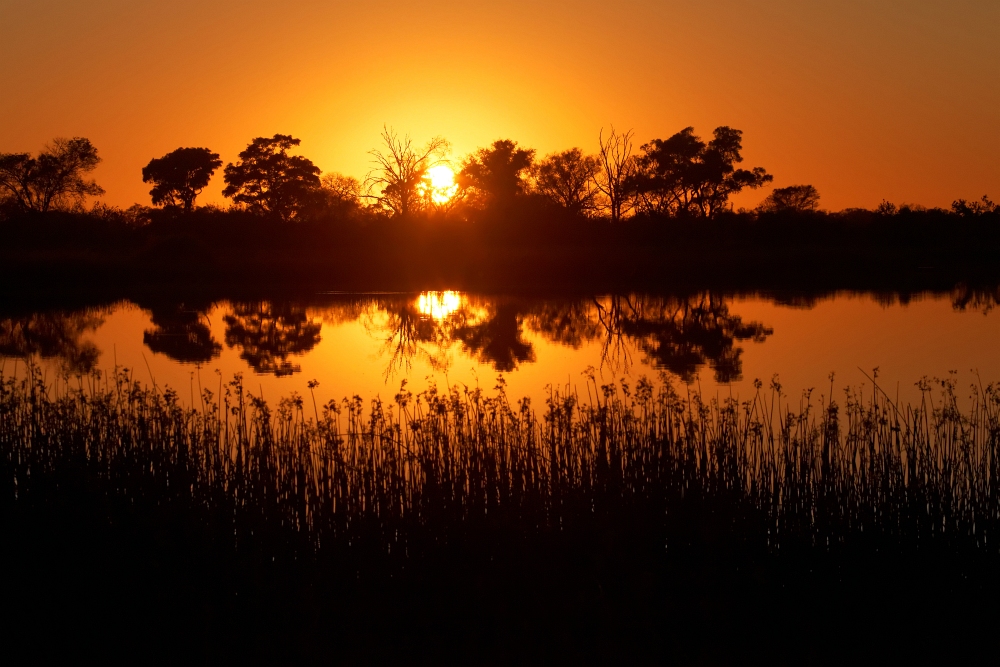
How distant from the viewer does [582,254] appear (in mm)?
41938

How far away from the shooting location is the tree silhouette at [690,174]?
161 feet

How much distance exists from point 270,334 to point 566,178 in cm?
3571

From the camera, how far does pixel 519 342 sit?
1766 cm

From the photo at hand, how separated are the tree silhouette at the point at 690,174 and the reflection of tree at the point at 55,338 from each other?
32.6 metres

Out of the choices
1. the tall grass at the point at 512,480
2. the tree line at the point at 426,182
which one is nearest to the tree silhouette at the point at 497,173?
the tree line at the point at 426,182

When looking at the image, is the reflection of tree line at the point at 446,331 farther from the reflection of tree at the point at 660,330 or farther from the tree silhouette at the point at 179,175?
the tree silhouette at the point at 179,175

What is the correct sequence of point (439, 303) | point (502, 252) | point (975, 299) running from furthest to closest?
point (502, 252) → point (439, 303) → point (975, 299)

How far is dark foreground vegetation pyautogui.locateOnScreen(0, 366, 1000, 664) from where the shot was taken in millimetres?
4750

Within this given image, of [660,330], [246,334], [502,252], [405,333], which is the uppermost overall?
[502,252]

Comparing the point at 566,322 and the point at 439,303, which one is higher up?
the point at 439,303

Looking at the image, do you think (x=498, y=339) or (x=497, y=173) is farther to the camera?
(x=497, y=173)

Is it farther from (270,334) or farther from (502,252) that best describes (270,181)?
(270,334)

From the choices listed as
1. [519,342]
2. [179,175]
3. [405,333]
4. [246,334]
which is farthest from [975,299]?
[179,175]

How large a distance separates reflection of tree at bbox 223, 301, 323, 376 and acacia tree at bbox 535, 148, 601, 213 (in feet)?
93.4
